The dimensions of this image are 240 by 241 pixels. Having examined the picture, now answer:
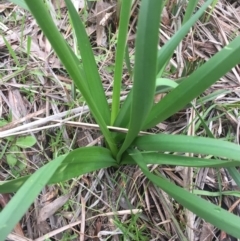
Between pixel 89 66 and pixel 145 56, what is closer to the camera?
pixel 145 56

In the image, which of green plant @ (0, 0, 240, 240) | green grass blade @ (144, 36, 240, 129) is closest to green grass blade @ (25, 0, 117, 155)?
green plant @ (0, 0, 240, 240)

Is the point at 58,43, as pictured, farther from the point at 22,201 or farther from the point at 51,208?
the point at 51,208

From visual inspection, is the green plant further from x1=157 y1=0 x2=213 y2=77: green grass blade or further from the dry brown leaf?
the dry brown leaf

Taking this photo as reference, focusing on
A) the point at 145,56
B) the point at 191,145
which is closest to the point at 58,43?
the point at 145,56

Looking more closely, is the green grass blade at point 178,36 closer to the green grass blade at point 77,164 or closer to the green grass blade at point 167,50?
the green grass blade at point 167,50

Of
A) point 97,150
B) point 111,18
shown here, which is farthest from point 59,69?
point 97,150

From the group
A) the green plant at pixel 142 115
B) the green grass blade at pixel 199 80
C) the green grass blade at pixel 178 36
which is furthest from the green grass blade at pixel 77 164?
the green grass blade at pixel 178 36

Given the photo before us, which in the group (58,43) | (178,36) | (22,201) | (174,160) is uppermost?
(178,36)
